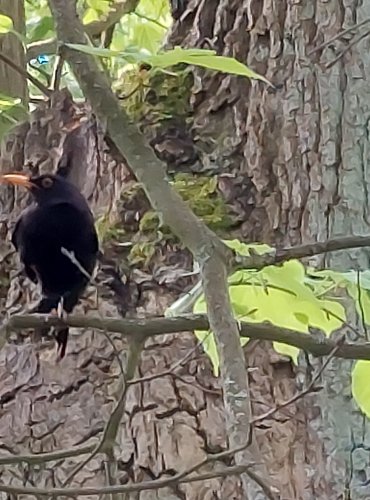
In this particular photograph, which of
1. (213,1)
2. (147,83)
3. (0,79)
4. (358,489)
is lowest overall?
(358,489)

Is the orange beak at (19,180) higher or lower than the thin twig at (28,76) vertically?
higher

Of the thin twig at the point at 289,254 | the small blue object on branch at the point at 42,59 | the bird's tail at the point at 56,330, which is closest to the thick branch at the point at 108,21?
the small blue object on branch at the point at 42,59

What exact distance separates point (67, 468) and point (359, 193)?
67 centimetres

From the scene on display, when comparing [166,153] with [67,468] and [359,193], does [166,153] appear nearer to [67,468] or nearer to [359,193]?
[359,193]

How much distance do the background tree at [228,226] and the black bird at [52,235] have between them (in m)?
0.05

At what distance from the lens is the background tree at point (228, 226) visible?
1.61 meters

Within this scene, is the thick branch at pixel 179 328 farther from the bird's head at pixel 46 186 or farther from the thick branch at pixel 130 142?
the bird's head at pixel 46 186

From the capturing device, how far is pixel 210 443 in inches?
63.6

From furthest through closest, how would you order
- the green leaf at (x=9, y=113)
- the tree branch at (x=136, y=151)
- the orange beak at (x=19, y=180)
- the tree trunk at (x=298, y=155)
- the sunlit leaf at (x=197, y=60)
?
the orange beak at (x=19, y=180)
the tree trunk at (x=298, y=155)
the green leaf at (x=9, y=113)
the tree branch at (x=136, y=151)
the sunlit leaf at (x=197, y=60)

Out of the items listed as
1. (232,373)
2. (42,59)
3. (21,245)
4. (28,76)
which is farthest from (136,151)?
(42,59)

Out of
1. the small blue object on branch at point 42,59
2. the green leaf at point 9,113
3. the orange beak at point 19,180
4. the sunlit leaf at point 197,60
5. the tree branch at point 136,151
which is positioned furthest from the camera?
the small blue object on branch at point 42,59

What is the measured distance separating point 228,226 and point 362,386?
0.67m

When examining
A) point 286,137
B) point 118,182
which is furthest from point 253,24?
point 118,182

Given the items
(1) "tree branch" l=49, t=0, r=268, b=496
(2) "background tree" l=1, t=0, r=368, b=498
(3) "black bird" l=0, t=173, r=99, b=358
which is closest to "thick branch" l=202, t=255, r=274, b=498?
(1) "tree branch" l=49, t=0, r=268, b=496
